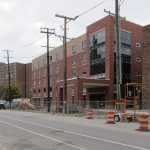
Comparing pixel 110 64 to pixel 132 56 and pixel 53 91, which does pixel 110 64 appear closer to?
pixel 132 56

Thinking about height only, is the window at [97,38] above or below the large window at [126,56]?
above

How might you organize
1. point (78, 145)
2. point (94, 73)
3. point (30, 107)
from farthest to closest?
point (94, 73) < point (30, 107) < point (78, 145)

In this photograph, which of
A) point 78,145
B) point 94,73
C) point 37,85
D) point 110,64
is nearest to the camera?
point 78,145

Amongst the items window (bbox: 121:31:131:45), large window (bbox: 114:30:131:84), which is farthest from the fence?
window (bbox: 121:31:131:45)

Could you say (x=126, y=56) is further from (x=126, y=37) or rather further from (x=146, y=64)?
(x=146, y=64)

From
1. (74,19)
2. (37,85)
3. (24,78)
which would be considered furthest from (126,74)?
(24,78)

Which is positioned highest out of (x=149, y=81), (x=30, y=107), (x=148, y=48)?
(x=148, y=48)

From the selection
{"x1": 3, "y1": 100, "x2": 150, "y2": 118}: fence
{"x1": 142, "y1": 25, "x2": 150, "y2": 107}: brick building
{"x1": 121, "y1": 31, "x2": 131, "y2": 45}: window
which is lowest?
{"x1": 3, "y1": 100, "x2": 150, "y2": 118}: fence

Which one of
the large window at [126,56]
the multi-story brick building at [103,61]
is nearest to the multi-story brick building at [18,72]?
the multi-story brick building at [103,61]

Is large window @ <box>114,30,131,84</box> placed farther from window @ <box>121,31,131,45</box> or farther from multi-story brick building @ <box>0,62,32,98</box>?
multi-story brick building @ <box>0,62,32,98</box>

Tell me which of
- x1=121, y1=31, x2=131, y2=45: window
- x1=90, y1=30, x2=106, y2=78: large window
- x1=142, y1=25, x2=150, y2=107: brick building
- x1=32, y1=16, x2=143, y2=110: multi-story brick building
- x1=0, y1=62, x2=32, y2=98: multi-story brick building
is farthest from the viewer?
x1=0, y1=62, x2=32, y2=98: multi-story brick building

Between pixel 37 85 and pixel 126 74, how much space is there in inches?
2101

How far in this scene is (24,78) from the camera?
6348 inches

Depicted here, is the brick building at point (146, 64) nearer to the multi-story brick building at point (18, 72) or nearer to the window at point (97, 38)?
the window at point (97, 38)
